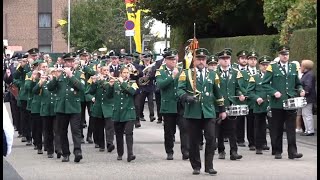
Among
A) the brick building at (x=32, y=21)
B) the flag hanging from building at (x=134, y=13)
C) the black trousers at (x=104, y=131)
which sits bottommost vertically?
the black trousers at (x=104, y=131)

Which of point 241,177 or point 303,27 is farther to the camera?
point 303,27

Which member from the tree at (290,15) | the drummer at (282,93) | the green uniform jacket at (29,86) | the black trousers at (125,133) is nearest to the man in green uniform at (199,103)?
the black trousers at (125,133)

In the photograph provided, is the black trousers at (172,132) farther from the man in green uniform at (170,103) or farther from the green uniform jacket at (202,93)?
the green uniform jacket at (202,93)

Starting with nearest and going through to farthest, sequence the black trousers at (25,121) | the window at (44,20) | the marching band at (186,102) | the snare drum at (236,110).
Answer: the marching band at (186,102)
the snare drum at (236,110)
the black trousers at (25,121)
the window at (44,20)

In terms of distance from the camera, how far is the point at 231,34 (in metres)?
35.3

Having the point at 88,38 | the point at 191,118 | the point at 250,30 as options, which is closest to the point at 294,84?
the point at 191,118

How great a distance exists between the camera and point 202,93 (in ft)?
42.0

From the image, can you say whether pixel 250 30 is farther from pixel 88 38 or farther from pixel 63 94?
pixel 88 38

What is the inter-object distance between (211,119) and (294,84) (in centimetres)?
267

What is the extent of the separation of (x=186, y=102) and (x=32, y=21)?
67601 mm

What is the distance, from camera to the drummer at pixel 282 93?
14625 mm

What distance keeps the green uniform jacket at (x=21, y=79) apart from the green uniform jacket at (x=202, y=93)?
5933 millimetres

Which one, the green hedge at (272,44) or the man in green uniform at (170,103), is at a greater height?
the green hedge at (272,44)

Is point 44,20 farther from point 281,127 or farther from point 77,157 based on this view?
point 281,127
